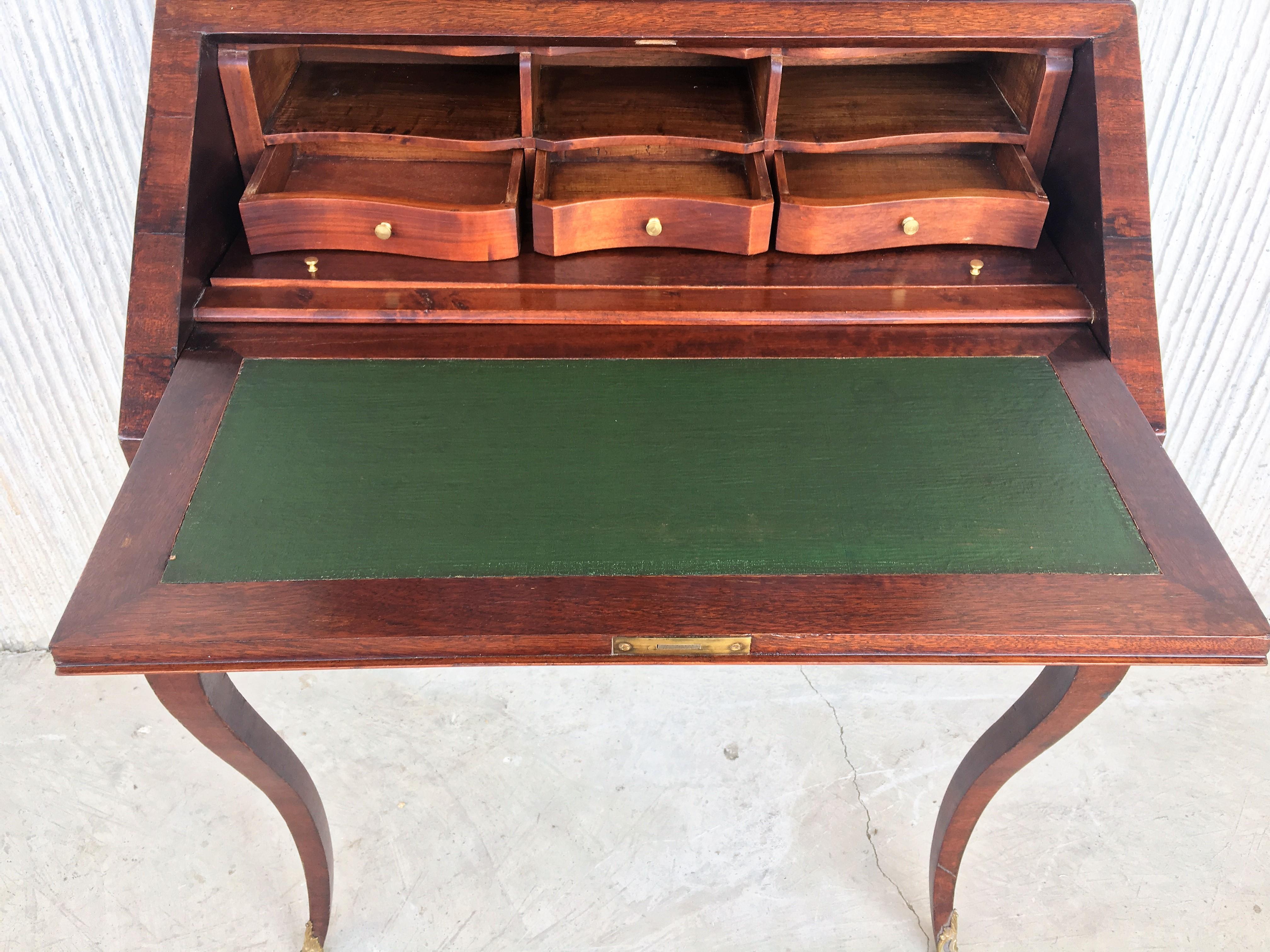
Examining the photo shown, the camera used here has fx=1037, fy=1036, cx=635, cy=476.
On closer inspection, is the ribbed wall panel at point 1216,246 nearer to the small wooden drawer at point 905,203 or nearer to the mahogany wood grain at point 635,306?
the small wooden drawer at point 905,203

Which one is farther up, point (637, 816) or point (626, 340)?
point (626, 340)

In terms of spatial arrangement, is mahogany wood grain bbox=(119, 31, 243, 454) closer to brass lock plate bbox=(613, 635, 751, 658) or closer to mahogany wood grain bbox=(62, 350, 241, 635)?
mahogany wood grain bbox=(62, 350, 241, 635)

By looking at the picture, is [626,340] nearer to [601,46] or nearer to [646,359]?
[646,359]

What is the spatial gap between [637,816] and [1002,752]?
3.02 feet

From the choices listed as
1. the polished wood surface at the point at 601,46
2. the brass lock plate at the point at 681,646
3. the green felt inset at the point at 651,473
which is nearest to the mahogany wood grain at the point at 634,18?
the polished wood surface at the point at 601,46

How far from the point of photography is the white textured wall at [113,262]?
6.56ft

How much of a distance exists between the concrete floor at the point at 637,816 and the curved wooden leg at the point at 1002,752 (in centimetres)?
20

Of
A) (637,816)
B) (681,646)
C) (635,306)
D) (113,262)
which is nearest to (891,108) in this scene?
(635,306)

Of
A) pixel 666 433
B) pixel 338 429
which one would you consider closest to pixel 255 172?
pixel 338 429

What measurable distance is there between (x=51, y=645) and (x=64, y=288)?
1.39 m

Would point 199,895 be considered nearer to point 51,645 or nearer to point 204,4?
point 51,645

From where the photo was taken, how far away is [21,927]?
2078 millimetres

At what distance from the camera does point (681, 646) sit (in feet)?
3.84

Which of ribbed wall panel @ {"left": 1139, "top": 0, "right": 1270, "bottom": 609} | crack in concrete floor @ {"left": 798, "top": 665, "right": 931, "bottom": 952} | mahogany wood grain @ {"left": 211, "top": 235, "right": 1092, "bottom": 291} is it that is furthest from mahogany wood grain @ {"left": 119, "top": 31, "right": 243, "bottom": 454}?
ribbed wall panel @ {"left": 1139, "top": 0, "right": 1270, "bottom": 609}
